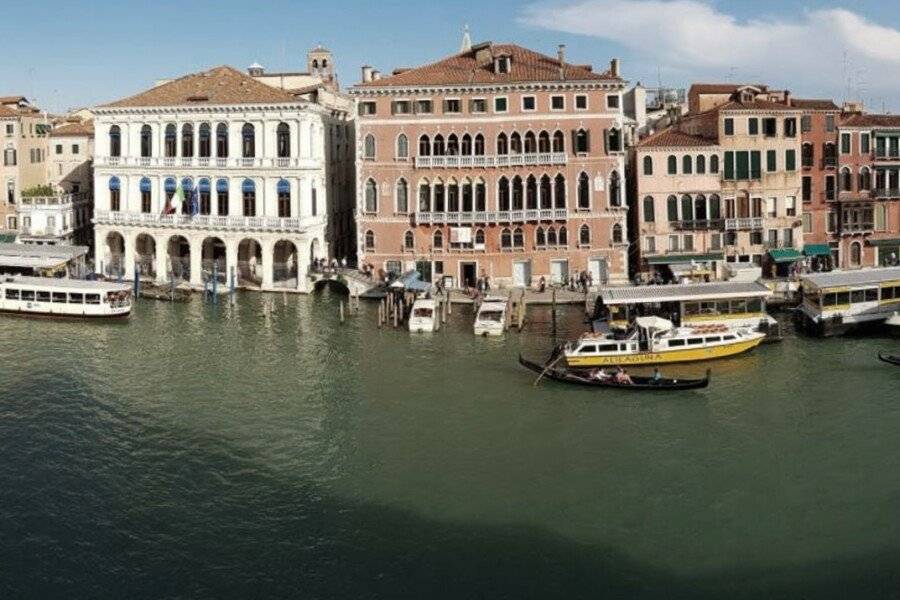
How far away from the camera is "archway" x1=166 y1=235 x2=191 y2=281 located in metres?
49.6

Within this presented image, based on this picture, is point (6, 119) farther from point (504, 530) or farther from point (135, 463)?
point (504, 530)

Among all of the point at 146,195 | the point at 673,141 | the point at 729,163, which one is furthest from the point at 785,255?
the point at 146,195

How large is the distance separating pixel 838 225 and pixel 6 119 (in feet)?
155

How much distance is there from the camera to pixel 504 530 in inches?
764

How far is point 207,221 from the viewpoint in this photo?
4772 centimetres

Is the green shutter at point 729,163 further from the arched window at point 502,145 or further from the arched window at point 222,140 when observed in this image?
the arched window at point 222,140

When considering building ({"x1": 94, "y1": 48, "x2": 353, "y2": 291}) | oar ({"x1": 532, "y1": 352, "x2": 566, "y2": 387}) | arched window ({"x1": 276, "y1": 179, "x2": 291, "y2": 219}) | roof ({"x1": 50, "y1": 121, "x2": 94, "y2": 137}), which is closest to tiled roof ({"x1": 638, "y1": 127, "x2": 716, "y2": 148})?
building ({"x1": 94, "y1": 48, "x2": 353, "y2": 291})

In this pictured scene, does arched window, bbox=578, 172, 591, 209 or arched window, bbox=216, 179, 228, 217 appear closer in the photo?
arched window, bbox=578, 172, 591, 209

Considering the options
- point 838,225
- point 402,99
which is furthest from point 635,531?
point 838,225

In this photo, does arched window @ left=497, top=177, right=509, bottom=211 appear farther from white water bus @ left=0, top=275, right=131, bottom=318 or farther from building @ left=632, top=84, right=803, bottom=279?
white water bus @ left=0, top=275, right=131, bottom=318

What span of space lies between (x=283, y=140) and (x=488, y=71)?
34.2 ft

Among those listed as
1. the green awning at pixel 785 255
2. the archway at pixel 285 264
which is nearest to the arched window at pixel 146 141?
the archway at pixel 285 264

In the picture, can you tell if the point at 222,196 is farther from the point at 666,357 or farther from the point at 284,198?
the point at 666,357

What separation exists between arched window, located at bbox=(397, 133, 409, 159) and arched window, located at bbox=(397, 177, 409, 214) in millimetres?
1132
